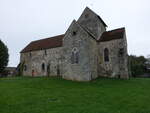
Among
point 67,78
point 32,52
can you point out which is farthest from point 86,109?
point 32,52

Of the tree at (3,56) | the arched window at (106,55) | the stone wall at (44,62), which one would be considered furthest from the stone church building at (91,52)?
the tree at (3,56)

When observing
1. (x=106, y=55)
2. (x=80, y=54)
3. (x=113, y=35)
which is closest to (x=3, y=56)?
(x=80, y=54)

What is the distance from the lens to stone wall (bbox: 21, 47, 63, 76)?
30781 mm

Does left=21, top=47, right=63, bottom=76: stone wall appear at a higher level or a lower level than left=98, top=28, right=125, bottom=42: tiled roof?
lower

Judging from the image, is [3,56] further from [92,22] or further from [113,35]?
[113,35]

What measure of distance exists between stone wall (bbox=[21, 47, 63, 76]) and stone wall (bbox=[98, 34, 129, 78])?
29.3ft

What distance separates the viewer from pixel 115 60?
80.2 feet

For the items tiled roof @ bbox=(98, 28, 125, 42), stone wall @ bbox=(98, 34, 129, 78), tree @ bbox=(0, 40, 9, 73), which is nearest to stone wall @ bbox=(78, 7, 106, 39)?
tiled roof @ bbox=(98, 28, 125, 42)

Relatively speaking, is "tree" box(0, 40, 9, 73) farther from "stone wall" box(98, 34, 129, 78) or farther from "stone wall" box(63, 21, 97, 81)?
"stone wall" box(98, 34, 129, 78)

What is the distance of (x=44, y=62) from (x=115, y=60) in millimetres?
16612

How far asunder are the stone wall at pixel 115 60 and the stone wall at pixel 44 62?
8923mm

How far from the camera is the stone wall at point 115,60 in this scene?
77.8 ft

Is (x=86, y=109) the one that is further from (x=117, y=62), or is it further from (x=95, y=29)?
(x=95, y=29)

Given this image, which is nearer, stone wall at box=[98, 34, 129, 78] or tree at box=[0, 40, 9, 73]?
stone wall at box=[98, 34, 129, 78]
